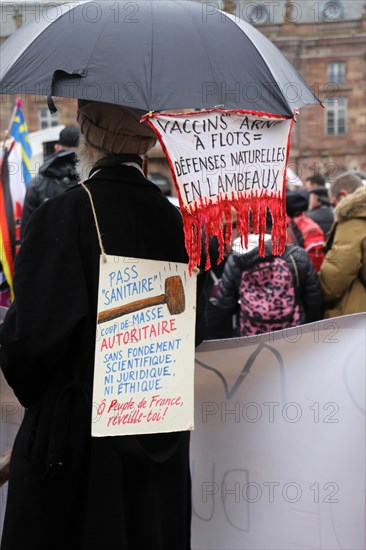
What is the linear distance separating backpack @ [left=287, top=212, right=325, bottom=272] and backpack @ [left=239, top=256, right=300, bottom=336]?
125 centimetres

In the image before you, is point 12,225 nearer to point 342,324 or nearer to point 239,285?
point 239,285

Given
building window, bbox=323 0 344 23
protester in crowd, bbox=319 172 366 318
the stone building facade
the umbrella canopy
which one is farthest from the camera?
the stone building facade

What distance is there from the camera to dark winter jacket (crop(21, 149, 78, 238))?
5.41 meters

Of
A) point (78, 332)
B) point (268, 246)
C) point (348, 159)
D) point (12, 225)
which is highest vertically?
point (348, 159)

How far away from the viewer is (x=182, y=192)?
7.59 feet

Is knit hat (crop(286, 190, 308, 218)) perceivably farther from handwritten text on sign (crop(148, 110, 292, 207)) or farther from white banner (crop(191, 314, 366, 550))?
handwritten text on sign (crop(148, 110, 292, 207))

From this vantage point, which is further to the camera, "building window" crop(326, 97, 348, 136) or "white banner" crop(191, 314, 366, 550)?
"building window" crop(326, 97, 348, 136)

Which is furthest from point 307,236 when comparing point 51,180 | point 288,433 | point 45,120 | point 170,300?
point 45,120

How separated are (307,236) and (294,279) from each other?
4.51 ft

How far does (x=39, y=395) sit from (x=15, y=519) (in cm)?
35

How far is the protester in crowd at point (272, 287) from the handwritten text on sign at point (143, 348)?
1990 millimetres

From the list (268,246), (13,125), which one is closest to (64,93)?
(268,246)

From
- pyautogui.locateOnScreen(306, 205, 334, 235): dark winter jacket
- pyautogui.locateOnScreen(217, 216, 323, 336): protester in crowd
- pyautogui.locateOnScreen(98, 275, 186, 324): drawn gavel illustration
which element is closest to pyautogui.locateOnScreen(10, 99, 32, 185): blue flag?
pyautogui.locateOnScreen(306, 205, 334, 235): dark winter jacket

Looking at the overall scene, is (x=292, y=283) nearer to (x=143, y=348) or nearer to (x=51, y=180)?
(x=51, y=180)
